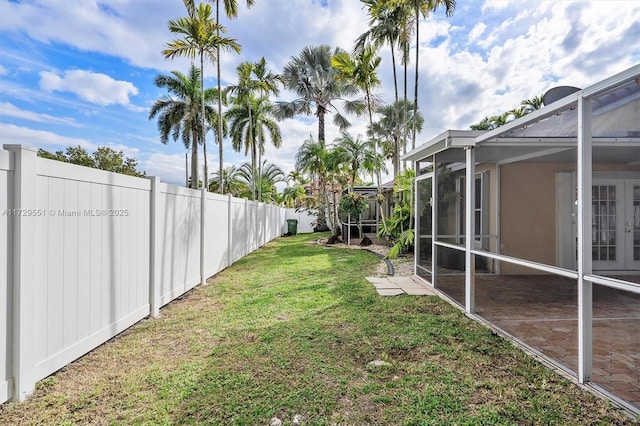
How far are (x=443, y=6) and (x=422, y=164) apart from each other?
21.7ft

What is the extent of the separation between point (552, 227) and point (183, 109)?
76.4 ft

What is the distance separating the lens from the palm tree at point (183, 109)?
2323 cm

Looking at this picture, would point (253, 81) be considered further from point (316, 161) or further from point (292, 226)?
point (292, 226)

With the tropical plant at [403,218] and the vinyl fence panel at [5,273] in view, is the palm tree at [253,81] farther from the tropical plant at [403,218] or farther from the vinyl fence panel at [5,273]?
the vinyl fence panel at [5,273]

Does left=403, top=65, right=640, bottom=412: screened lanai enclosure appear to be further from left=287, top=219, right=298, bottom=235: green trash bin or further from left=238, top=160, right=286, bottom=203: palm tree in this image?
left=238, top=160, right=286, bottom=203: palm tree

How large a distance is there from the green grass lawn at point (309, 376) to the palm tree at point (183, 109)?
21430 mm

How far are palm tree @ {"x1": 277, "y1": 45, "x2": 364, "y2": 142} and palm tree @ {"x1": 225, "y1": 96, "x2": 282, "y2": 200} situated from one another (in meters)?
2.03

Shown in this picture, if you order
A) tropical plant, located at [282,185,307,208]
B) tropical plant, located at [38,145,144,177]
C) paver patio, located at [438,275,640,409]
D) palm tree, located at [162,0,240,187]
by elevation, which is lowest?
paver patio, located at [438,275,640,409]

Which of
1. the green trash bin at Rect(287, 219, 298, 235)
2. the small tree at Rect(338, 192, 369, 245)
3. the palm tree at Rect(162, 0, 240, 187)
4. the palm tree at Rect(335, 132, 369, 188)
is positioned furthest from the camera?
the green trash bin at Rect(287, 219, 298, 235)

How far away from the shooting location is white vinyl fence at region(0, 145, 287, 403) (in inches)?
90.6

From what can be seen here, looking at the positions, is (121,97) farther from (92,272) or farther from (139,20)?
(92,272)

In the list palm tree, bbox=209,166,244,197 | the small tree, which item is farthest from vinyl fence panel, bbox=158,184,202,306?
palm tree, bbox=209,166,244,197

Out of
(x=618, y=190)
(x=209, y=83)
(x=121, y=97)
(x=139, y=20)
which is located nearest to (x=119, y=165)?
(x=209, y=83)

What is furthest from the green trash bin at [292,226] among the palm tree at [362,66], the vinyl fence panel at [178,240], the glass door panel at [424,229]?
the vinyl fence panel at [178,240]
